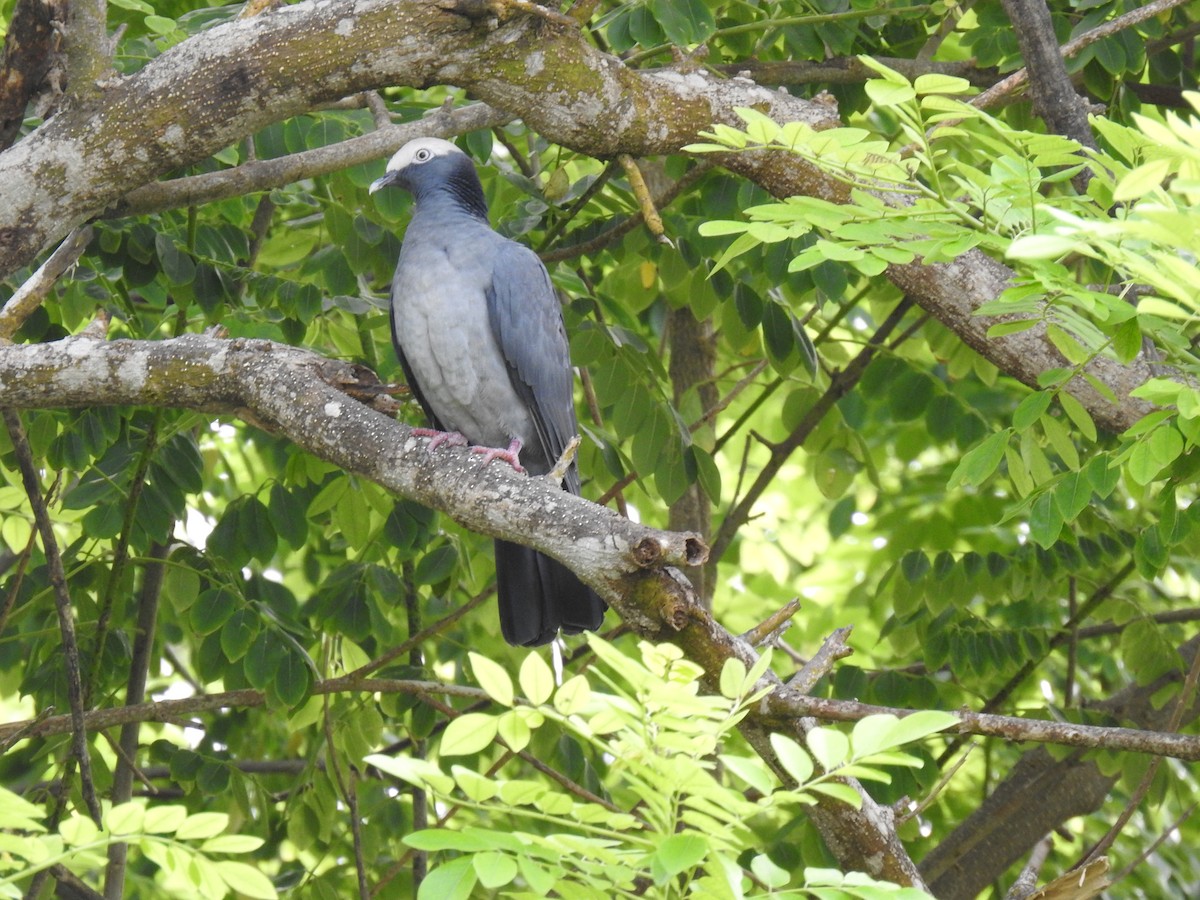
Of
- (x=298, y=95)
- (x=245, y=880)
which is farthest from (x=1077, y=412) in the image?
(x=245, y=880)

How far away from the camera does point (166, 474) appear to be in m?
4.00

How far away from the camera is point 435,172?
453cm

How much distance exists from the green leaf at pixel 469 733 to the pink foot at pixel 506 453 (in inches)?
43.6

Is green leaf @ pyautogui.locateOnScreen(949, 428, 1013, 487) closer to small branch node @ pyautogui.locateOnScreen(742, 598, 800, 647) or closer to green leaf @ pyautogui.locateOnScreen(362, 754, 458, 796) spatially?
small branch node @ pyautogui.locateOnScreen(742, 598, 800, 647)

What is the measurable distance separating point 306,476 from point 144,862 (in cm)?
208

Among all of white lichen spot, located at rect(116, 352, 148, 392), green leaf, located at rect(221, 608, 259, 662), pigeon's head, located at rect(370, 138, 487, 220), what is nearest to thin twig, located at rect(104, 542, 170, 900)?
green leaf, located at rect(221, 608, 259, 662)

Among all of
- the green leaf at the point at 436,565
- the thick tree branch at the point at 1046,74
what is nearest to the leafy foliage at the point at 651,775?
the thick tree branch at the point at 1046,74

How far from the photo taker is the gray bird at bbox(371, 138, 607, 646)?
393 cm

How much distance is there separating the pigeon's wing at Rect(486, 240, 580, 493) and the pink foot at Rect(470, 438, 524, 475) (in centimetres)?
12

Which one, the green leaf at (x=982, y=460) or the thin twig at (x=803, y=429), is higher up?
the green leaf at (x=982, y=460)

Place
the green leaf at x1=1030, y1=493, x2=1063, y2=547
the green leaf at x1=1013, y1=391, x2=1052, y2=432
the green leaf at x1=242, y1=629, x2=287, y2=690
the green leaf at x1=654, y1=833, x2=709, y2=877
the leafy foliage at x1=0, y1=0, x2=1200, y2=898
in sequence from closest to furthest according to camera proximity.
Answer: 1. the green leaf at x1=654, y1=833, x2=709, y2=877
2. the green leaf at x1=1013, y1=391, x2=1052, y2=432
3. the green leaf at x1=1030, y1=493, x2=1063, y2=547
4. the leafy foliage at x1=0, y1=0, x2=1200, y2=898
5. the green leaf at x1=242, y1=629, x2=287, y2=690

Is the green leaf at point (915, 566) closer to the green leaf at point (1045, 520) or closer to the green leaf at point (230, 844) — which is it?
the green leaf at point (1045, 520)

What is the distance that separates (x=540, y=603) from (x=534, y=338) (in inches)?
36.0

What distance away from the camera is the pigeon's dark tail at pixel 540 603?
3902mm
